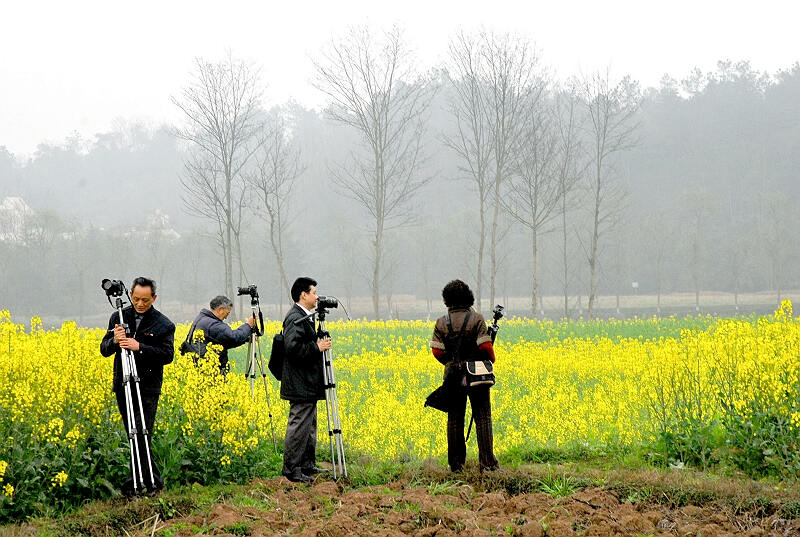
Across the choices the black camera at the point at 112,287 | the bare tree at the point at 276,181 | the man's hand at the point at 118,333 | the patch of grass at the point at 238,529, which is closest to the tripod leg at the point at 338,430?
the patch of grass at the point at 238,529

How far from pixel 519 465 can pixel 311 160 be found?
9204 centimetres

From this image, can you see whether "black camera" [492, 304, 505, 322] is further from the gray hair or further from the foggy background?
the foggy background

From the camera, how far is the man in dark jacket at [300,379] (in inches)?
283

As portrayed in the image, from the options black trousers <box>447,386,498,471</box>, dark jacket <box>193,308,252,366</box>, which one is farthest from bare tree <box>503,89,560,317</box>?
black trousers <box>447,386,498,471</box>

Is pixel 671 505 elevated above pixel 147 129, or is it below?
below

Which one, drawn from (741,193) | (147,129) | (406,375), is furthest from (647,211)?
(147,129)

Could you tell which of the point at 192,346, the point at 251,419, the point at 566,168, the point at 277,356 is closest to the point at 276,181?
the point at 566,168

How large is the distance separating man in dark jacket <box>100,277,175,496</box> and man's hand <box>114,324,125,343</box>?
0.74 ft

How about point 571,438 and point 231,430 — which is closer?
point 231,430

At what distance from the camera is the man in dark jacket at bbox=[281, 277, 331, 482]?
23.6 feet

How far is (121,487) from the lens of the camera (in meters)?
6.75

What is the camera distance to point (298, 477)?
7.20 m

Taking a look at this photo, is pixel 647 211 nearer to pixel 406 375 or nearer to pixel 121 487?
pixel 406 375

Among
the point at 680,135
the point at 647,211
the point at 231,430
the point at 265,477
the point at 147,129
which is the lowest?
the point at 265,477
